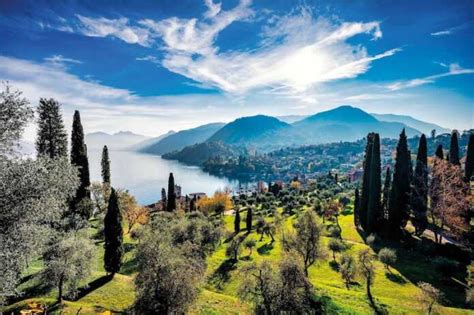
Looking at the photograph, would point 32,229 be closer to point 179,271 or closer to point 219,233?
point 179,271

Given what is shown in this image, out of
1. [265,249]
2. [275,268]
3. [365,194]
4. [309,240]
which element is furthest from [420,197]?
[275,268]

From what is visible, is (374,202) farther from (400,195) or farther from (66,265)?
(66,265)

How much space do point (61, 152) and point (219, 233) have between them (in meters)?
21.3

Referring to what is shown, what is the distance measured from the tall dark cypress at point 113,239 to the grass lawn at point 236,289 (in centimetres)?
105

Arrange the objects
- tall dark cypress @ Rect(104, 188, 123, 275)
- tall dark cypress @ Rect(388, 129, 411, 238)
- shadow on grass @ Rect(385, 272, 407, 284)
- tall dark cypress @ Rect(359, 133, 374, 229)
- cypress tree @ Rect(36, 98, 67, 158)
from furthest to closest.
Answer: tall dark cypress @ Rect(359, 133, 374, 229) < tall dark cypress @ Rect(388, 129, 411, 238) < cypress tree @ Rect(36, 98, 67, 158) < shadow on grass @ Rect(385, 272, 407, 284) < tall dark cypress @ Rect(104, 188, 123, 275)

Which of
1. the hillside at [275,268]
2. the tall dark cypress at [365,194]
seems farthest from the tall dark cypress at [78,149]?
the tall dark cypress at [365,194]

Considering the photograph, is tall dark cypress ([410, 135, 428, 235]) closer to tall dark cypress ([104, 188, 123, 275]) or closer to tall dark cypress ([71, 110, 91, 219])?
tall dark cypress ([104, 188, 123, 275])

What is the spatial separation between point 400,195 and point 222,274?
2805 centimetres

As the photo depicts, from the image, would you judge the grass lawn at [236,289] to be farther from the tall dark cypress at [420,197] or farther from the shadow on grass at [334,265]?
the tall dark cypress at [420,197]

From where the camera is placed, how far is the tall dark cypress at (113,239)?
25.7 meters

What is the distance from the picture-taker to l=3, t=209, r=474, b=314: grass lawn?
20453 mm

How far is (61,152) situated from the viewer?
33906mm

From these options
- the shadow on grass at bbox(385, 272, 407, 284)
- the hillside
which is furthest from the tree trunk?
the shadow on grass at bbox(385, 272, 407, 284)

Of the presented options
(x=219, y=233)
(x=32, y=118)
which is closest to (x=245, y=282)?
(x=32, y=118)
